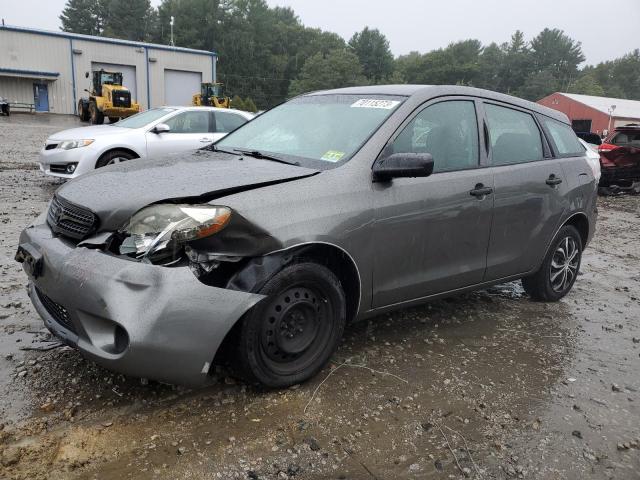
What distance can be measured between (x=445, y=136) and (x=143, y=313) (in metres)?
2.39

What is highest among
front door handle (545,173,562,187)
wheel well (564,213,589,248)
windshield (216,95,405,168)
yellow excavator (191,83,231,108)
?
yellow excavator (191,83,231,108)

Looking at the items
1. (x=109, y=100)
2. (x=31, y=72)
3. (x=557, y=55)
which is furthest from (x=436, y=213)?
(x=557, y=55)

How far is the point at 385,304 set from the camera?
3.46m

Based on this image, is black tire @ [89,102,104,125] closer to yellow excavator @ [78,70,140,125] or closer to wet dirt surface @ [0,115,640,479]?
yellow excavator @ [78,70,140,125]

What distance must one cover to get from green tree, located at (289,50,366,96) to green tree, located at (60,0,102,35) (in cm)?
3780

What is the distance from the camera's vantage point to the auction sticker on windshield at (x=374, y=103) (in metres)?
3.63

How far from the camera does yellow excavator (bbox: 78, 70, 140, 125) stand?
1069 inches

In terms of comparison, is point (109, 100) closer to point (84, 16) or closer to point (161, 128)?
point (161, 128)

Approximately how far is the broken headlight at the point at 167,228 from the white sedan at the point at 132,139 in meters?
5.87

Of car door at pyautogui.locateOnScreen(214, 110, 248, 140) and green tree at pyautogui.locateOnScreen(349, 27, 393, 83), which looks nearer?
car door at pyautogui.locateOnScreen(214, 110, 248, 140)

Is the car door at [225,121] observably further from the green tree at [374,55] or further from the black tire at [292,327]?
the green tree at [374,55]

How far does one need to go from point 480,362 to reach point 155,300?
225 centimetres

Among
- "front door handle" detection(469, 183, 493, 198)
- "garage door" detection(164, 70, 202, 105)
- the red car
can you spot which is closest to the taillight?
the red car

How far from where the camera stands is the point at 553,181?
4.42 metres
